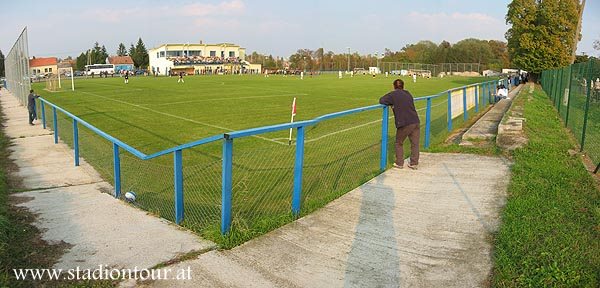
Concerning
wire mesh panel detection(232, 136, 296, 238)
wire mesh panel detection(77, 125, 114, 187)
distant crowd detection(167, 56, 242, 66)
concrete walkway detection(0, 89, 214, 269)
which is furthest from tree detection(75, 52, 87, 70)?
wire mesh panel detection(232, 136, 296, 238)

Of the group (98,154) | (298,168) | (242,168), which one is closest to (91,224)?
(242,168)

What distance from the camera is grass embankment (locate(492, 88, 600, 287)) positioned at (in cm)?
385

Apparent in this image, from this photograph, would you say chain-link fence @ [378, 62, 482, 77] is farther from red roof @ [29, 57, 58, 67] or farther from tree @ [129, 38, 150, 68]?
red roof @ [29, 57, 58, 67]

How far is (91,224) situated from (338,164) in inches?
179

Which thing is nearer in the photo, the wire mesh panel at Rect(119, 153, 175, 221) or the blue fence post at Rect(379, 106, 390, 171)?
the wire mesh panel at Rect(119, 153, 175, 221)

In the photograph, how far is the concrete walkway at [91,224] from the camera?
4348 mm

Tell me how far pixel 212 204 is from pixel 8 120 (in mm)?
17175

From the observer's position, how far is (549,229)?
4840 mm

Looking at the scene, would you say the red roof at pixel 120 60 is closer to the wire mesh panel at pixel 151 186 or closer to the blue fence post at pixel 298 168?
the wire mesh panel at pixel 151 186

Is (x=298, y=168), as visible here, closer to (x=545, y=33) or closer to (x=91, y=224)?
(x=91, y=224)

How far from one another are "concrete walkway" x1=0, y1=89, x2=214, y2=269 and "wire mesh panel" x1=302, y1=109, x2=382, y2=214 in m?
1.80

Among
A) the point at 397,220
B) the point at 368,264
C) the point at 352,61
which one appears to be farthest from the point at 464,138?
the point at 352,61

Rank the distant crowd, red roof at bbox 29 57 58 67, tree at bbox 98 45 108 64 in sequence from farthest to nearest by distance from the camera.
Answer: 1. tree at bbox 98 45 108 64
2. red roof at bbox 29 57 58 67
3. the distant crowd

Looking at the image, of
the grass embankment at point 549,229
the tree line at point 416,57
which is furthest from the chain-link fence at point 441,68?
the grass embankment at point 549,229
